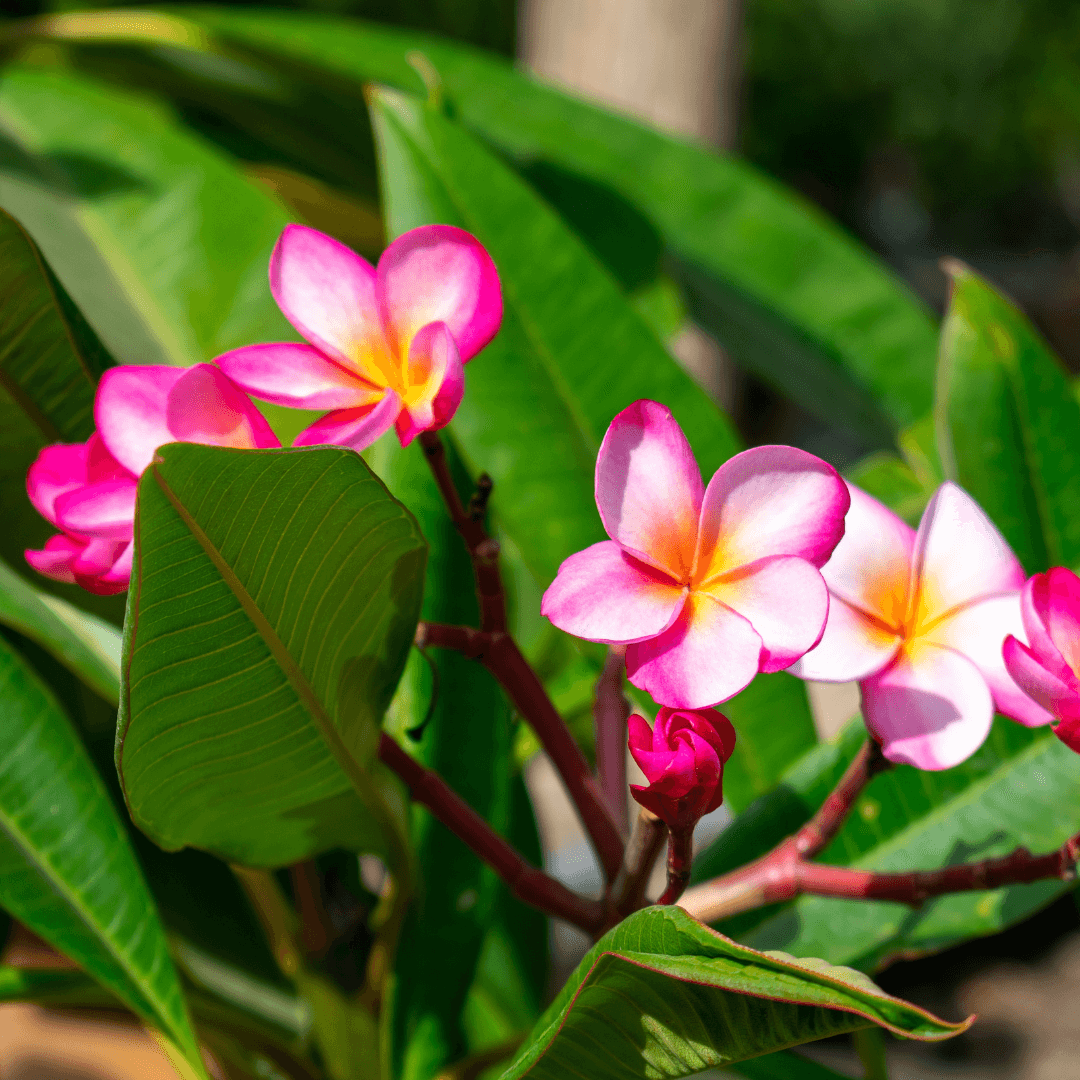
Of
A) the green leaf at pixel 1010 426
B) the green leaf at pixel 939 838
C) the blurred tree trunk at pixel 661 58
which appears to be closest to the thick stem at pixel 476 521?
the green leaf at pixel 939 838

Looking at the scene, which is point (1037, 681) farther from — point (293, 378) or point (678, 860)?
point (293, 378)

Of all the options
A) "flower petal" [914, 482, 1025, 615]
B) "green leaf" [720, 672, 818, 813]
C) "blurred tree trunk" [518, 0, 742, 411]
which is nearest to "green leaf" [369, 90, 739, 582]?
"green leaf" [720, 672, 818, 813]

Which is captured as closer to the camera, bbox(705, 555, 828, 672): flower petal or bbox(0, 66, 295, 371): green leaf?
bbox(705, 555, 828, 672): flower petal

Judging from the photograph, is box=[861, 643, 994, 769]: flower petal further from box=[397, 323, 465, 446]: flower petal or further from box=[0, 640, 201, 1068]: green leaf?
box=[0, 640, 201, 1068]: green leaf

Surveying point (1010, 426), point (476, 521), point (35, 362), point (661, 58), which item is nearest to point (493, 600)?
point (476, 521)

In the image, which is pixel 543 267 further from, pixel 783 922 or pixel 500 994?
pixel 500 994

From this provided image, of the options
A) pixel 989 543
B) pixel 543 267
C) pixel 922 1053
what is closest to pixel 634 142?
pixel 543 267

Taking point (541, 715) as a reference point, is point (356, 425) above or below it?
above
